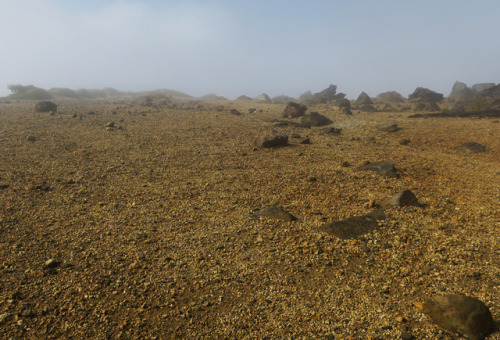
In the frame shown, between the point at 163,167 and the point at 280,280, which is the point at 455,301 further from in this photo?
the point at 163,167

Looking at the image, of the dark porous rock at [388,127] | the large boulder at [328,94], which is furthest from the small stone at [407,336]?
the large boulder at [328,94]

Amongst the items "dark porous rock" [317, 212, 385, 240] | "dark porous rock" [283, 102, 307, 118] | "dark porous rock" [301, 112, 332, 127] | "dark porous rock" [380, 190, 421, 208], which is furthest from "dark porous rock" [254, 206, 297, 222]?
"dark porous rock" [283, 102, 307, 118]

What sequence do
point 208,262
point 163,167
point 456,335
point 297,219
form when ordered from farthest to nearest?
1. point 163,167
2. point 297,219
3. point 208,262
4. point 456,335

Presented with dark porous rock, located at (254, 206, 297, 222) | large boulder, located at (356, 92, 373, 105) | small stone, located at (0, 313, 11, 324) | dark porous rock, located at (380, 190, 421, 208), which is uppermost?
large boulder, located at (356, 92, 373, 105)

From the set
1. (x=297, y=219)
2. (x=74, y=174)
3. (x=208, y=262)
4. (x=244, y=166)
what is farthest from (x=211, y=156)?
(x=208, y=262)

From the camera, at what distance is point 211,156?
41.6ft

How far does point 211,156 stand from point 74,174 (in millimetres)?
5062

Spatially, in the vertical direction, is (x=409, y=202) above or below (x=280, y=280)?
above

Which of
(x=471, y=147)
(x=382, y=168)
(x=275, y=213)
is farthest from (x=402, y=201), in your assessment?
(x=471, y=147)

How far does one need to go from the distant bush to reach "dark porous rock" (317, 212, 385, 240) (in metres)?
44.0

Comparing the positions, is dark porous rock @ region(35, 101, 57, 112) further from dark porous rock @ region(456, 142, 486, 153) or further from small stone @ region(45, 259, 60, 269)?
dark porous rock @ region(456, 142, 486, 153)

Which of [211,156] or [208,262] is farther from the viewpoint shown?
[211,156]

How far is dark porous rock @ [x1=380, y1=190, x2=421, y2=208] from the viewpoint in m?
7.43

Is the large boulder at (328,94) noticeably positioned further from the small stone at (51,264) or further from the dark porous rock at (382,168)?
the small stone at (51,264)
